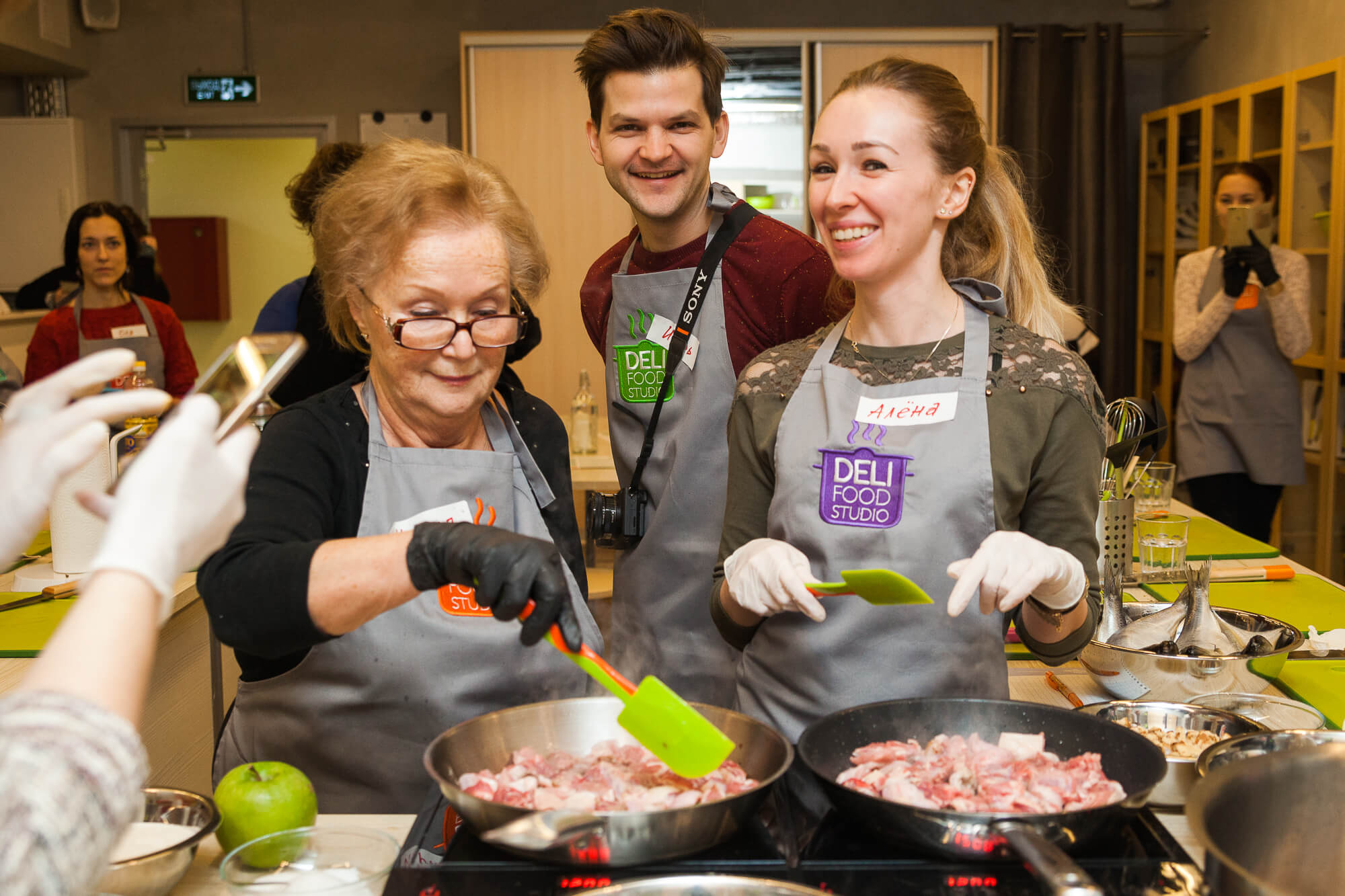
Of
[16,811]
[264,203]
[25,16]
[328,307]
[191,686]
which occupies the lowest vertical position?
[191,686]

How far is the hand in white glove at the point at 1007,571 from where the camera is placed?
1217mm

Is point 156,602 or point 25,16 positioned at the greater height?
point 25,16

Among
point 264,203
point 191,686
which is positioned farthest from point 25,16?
point 191,686

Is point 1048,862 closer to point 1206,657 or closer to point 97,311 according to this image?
point 1206,657

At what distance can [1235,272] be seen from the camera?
4.01 meters

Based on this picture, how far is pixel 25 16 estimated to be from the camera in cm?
554

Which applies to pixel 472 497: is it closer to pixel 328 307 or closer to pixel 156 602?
pixel 328 307

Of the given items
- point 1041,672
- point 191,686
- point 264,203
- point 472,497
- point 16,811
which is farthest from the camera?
point 264,203

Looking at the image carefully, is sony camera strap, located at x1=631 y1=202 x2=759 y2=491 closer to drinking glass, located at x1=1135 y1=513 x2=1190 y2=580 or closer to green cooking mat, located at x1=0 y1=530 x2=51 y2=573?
drinking glass, located at x1=1135 y1=513 x2=1190 y2=580

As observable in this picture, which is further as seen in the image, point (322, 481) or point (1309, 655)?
point (1309, 655)

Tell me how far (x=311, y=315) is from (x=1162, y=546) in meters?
2.03

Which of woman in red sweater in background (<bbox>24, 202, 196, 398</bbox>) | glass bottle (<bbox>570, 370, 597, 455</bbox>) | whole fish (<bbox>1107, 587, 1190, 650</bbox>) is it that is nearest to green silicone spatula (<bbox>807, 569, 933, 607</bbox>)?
whole fish (<bbox>1107, 587, 1190, 650</bbox>)

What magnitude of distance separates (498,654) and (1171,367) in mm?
4957

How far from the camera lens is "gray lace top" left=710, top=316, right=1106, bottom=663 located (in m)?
1.44
